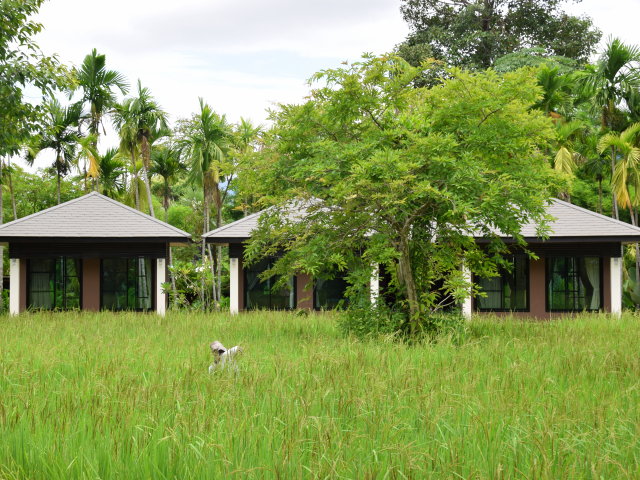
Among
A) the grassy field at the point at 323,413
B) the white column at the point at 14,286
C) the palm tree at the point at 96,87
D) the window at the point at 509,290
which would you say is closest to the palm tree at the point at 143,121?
the palm tree at the point at 96,87

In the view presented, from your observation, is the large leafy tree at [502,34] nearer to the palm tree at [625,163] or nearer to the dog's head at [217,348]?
the palm tree at [625,163]

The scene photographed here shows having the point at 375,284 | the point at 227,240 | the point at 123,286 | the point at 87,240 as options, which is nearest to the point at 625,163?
the point at 375,284

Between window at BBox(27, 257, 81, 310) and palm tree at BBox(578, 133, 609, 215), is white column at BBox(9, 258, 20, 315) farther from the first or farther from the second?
palm tree at BBox(578, 133, 609, 215)

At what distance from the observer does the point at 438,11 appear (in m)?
38.4

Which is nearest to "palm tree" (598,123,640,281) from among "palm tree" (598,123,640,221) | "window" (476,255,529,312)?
"palm tree" (598,123,640,221)

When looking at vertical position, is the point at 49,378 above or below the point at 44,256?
below

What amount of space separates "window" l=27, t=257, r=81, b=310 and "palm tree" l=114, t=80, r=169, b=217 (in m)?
9.54

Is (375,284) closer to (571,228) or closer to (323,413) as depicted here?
(571,228)

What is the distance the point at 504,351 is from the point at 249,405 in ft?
16.6

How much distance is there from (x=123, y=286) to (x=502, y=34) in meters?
24.1

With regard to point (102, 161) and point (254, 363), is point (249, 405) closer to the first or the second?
point (254, 363)

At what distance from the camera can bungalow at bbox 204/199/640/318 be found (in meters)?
22.2

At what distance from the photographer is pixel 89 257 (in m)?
22.6

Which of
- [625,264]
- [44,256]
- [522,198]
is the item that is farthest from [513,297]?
[44,256]
